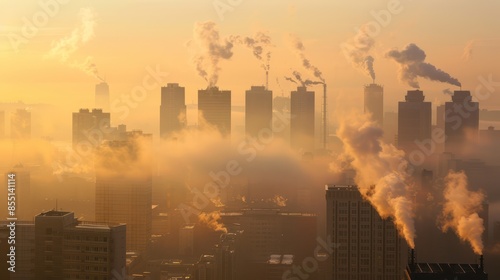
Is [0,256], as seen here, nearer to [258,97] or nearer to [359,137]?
[359,137]

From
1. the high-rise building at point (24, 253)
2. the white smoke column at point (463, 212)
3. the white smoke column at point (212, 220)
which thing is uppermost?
the white smoke column at point (463, 212)

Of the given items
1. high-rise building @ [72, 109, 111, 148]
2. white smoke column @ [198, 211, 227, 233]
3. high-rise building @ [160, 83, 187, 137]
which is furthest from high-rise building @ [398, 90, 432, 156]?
high-rise building @ [72, 109, 111, 148]

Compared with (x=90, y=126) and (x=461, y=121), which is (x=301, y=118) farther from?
(x=90, y=126)

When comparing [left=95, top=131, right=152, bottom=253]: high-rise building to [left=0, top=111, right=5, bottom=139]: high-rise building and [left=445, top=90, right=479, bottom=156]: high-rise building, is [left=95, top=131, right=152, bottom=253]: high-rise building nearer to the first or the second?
[left=0, top=111, right=5, bottom=139]: high-rise building

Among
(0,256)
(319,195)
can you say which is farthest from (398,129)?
(0,256)

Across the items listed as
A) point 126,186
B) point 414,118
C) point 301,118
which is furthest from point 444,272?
point 301,118

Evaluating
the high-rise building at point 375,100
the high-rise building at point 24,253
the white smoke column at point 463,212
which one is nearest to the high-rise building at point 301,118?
the high-rise building at point 375,100

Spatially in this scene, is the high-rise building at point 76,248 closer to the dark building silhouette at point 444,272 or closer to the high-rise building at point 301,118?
the dark building silhouette at point 444,272
